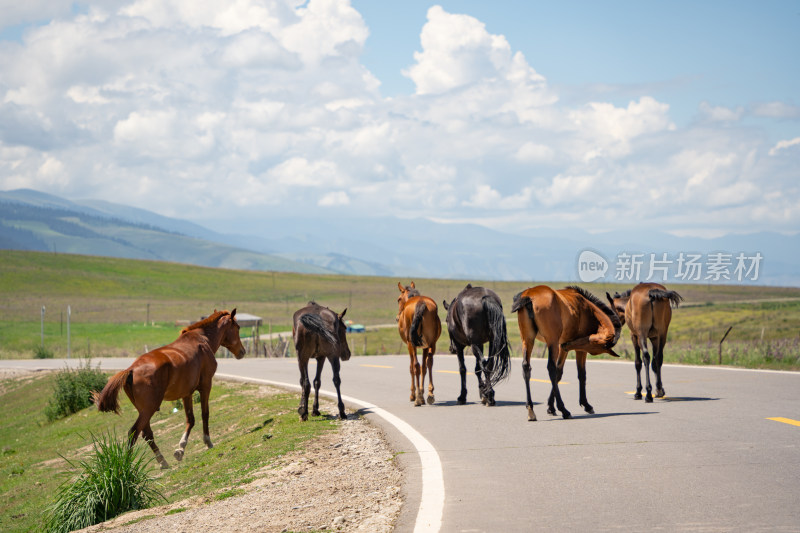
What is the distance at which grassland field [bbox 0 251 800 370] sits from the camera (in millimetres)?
39094

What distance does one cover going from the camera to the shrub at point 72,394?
2297 centimetres

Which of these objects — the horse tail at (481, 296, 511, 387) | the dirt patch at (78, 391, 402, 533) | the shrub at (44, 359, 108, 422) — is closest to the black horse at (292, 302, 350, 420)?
the horse tail at (481, 296, 511, 387)

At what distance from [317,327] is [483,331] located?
293cm

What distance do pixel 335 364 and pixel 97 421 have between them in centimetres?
1094

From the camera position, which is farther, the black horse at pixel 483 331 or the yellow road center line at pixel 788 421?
the black horse at pixel 483 331

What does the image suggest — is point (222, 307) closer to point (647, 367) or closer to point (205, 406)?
point (205, 406)

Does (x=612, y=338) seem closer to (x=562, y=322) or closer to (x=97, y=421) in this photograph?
(x=562, y=322)

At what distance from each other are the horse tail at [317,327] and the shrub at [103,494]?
12.9 ft

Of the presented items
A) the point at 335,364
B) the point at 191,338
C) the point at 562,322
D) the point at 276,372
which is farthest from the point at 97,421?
the point at 562,322

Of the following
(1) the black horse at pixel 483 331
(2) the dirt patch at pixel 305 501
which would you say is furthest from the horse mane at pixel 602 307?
(2) the dirt patch at pixel 305 501

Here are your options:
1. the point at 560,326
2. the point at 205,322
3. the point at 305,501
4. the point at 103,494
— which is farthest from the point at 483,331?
the point at 103,494

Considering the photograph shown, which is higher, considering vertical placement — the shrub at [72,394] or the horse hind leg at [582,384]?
the horse hind leg at [582,384]

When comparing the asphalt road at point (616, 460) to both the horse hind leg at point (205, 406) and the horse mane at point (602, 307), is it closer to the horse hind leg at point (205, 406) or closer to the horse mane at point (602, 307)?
the horse mane at point (602, 307)

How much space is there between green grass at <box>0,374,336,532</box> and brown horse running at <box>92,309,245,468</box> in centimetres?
85
